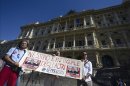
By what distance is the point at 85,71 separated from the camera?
17.4 feet

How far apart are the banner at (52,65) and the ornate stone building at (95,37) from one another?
1672 cm

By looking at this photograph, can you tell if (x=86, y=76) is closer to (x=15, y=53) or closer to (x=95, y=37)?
(x=15, y=53)

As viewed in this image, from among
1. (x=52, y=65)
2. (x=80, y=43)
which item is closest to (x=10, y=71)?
(x=52, y=65)

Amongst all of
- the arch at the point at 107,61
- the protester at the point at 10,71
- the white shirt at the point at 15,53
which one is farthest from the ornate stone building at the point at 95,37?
the protester at the point at 10,71

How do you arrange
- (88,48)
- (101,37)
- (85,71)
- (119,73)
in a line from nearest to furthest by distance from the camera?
1. (85,71)
2. (119,73)
3. (88,48)
4. (101,37)

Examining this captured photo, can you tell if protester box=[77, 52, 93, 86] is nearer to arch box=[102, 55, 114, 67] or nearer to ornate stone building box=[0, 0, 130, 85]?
ornate stone building box=[0, 0, 130, 85]

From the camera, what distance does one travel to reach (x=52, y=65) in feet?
19.8

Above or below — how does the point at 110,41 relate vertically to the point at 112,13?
below

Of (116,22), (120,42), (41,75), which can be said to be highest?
(116,22)

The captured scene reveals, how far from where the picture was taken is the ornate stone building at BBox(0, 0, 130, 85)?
75.7ft

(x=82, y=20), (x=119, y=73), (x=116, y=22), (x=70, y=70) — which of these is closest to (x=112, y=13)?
(x=116, y=22)

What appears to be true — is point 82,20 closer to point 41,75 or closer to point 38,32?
point 38,32

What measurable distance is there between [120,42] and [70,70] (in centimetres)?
2200

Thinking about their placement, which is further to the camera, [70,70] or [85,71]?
[70,70]
